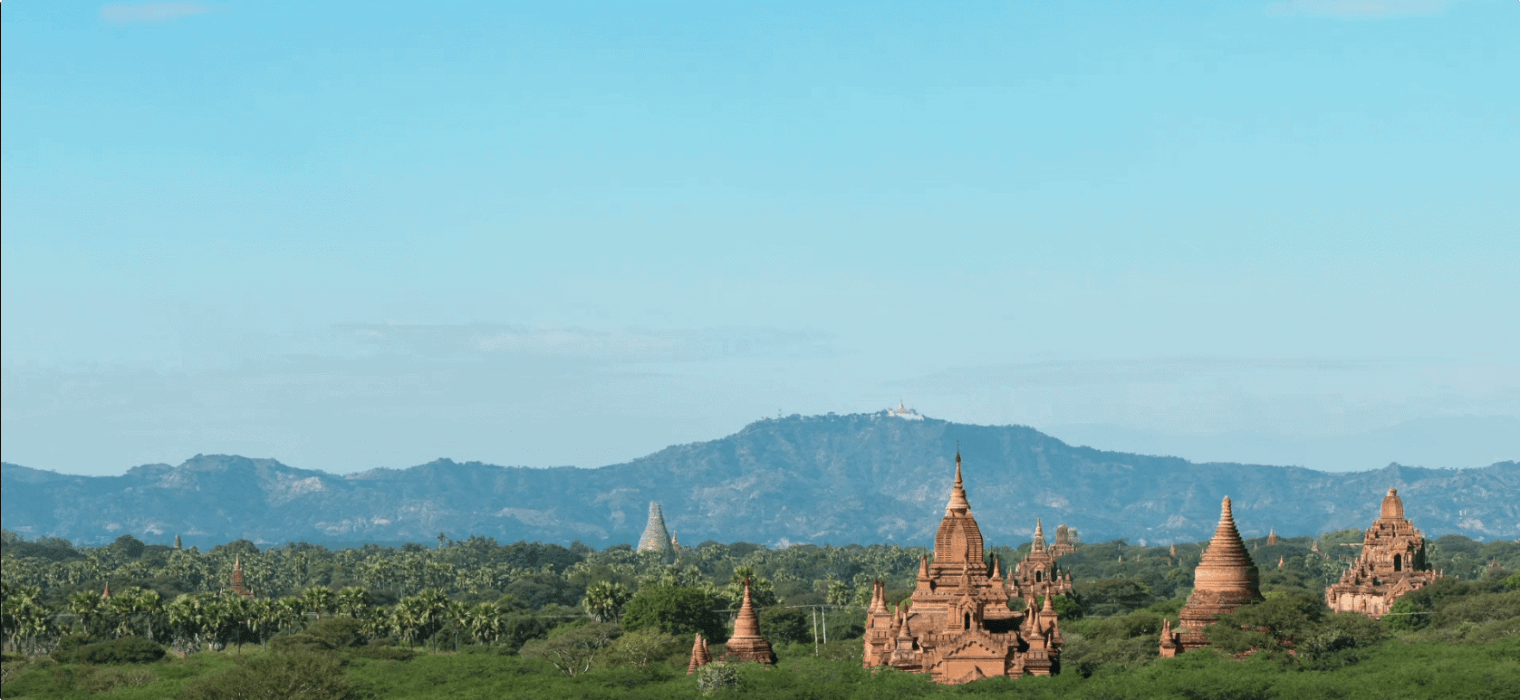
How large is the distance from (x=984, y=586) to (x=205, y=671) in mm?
52675

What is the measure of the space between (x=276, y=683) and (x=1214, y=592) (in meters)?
49.1

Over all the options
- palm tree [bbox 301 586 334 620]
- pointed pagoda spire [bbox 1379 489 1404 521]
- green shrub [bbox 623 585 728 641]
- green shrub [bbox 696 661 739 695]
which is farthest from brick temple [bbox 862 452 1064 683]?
palm tree [bbox 301 586 334 620]

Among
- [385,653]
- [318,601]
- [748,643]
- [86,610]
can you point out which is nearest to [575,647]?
[385,653]

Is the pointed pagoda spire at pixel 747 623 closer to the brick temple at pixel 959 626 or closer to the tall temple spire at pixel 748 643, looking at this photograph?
the tall temple spire at pixel 748 643

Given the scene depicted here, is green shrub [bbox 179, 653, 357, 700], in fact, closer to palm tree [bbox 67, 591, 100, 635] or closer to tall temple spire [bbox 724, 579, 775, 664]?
tall temple spire [bbox 724, 579, 775, 664]

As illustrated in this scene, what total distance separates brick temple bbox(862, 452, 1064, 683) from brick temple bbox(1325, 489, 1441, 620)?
65.5m

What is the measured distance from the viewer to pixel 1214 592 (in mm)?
111750

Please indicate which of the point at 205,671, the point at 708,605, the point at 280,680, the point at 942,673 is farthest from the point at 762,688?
the point at 708,605

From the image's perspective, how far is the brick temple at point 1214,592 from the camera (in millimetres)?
110562

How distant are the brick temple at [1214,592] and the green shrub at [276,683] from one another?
4370cm

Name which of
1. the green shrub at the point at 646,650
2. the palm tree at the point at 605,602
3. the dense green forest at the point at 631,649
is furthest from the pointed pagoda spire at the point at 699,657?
the palm tree at the point at 605,602

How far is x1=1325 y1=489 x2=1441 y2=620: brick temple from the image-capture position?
564 ft

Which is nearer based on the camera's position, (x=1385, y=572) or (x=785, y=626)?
(x=1385, y=572)

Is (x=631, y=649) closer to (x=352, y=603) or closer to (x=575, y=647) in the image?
(x=575, y=647)
